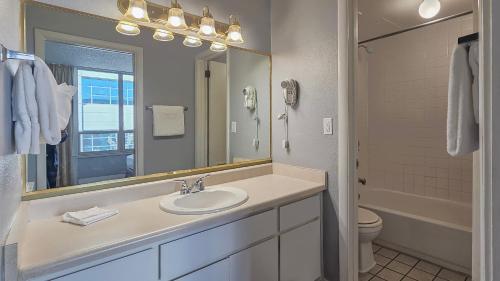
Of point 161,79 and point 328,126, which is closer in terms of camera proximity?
point 161,79

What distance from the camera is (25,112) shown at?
83 cm

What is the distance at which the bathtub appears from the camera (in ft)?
6.70

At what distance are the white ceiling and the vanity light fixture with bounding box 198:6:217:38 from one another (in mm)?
1306

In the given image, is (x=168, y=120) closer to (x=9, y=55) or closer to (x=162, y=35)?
(x=162, y=35)

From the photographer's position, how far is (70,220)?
1140 mm

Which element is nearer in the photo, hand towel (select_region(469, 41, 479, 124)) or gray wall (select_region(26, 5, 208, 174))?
hand towel (select_region(469, 41, 479, 124))

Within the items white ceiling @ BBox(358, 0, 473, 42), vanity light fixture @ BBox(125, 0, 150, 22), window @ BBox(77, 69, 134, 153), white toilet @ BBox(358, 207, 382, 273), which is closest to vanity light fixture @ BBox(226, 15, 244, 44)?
vanity light fixture @ BBox(125, 0, 150, 22)

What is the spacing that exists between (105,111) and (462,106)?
1645 millimetres

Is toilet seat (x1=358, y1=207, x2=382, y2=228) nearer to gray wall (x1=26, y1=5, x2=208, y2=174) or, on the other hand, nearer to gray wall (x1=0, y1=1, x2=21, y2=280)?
gray wall (x1=26, y1=5, x2=208, y2=174)

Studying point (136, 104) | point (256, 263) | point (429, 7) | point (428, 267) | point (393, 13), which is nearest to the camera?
point (256, 263)

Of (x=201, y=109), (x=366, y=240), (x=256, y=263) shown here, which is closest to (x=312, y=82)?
(x=201, y=109)

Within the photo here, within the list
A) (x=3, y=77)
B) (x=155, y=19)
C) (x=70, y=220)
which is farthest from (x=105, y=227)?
(x=155, y=19)

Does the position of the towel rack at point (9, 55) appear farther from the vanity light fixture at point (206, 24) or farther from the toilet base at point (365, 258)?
the toilet base at point (365, 258)

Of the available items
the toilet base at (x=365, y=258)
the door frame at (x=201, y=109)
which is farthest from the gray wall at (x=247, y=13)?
the toilet base at (x=365, y=258)
